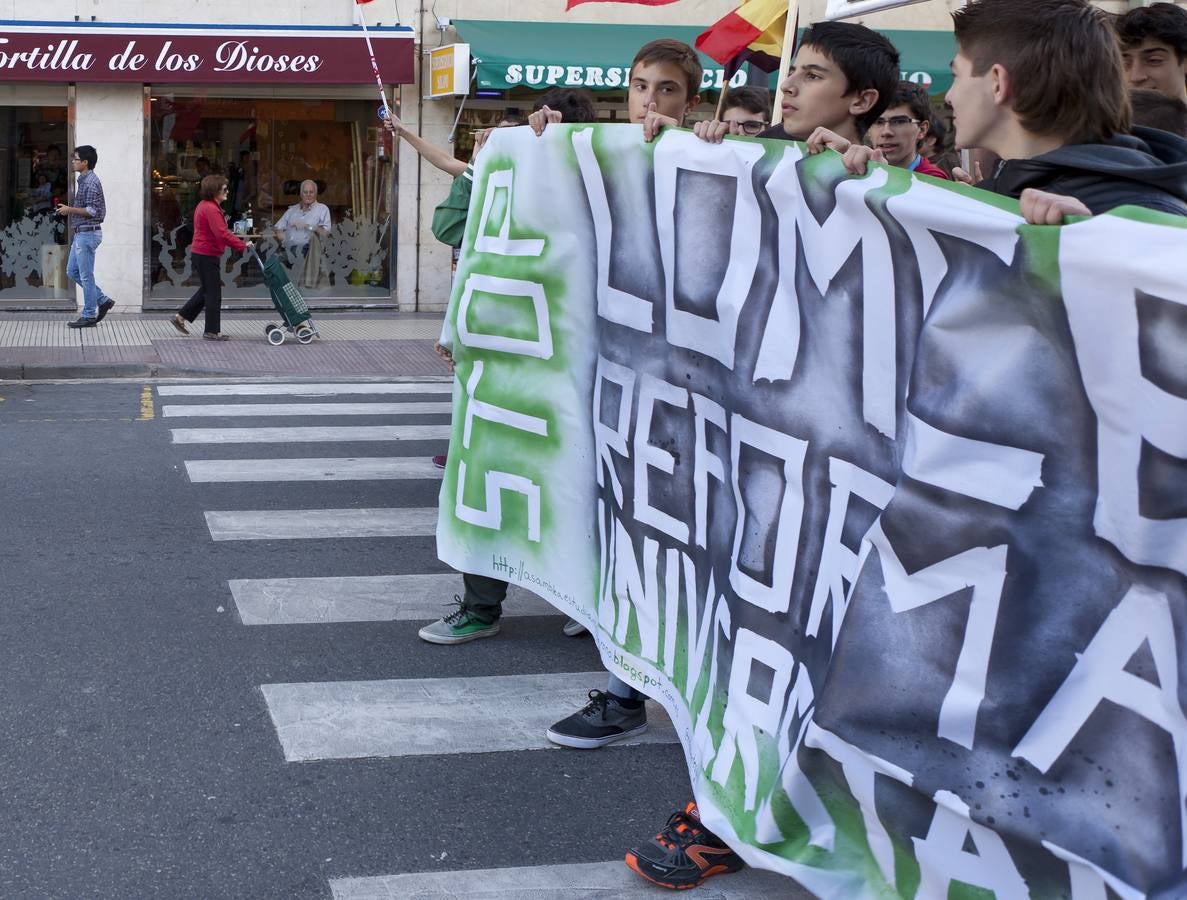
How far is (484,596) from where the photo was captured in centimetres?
530

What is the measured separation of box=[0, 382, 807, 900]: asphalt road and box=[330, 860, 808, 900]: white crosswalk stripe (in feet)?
0.14

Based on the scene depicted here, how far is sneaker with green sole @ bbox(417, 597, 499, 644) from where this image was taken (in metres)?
5.37

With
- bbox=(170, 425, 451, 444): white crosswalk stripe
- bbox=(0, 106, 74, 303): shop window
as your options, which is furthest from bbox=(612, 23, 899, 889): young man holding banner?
bbox=(0, 106, 74, 303): shop window

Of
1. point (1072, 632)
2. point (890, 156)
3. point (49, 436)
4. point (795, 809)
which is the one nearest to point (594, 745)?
point (795, 809)

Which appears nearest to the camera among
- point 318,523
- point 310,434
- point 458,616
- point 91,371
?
point 458,616

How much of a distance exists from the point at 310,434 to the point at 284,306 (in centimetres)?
507

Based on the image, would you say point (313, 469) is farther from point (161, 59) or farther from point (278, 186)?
point (278, 186)

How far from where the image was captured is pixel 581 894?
3523 mm

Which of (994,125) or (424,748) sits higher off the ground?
(994,125)

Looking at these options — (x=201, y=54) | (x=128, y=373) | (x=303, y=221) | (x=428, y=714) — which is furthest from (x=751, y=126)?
(x=303, y=221)

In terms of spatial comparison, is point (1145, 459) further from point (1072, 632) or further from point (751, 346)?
point (751, 346)

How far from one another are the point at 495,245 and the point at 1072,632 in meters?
2.83

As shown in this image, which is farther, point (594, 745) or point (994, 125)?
point (594, 745)

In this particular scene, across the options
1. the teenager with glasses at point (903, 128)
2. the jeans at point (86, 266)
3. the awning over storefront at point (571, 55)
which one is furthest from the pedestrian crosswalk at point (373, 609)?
the awning over storefront at point (571, 55)
